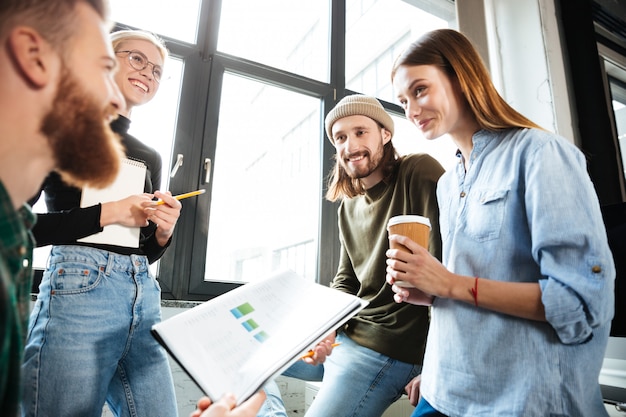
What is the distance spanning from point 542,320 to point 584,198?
0.76 ft

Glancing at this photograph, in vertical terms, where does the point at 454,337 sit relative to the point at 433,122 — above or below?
below

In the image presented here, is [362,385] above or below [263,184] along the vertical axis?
below

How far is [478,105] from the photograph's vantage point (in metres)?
0.86

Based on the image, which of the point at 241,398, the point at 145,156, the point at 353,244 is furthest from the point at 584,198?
the point at 145,156

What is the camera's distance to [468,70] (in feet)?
2.92

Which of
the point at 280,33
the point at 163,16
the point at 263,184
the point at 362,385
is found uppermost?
the point at 280,33

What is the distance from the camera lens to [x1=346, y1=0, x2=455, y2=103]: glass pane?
2.56 meters

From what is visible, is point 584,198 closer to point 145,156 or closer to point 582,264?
point 582,264

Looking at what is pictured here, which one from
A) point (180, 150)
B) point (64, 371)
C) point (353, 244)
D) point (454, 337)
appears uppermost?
point (180, 150)

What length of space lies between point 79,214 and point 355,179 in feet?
3.27

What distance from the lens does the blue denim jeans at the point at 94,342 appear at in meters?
0.79

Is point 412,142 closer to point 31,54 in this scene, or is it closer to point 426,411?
point 426,411

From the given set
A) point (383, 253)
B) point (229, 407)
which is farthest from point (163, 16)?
point (229, 407)

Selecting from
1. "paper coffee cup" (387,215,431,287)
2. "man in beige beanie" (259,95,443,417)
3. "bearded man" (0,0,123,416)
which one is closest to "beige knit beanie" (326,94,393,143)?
"man in beige beanie" (259,95,443,417)
